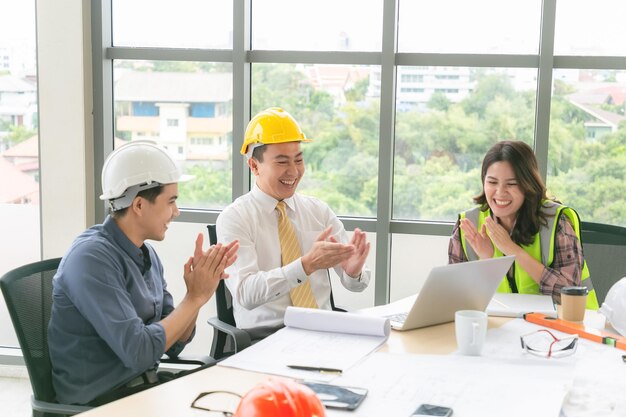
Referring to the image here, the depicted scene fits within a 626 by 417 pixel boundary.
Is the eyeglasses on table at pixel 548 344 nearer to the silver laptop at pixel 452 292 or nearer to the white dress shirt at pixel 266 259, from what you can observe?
the silver laptop at pixel 452 292

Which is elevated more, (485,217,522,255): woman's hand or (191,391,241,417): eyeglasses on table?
(485,217,522,255): woman's hand

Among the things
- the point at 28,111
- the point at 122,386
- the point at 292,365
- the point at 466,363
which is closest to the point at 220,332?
the point at 122,386

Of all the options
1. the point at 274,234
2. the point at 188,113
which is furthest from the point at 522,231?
the point at 188,113

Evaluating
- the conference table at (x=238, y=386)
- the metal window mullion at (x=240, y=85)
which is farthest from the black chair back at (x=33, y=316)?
the metal window mullion at (x=240, y=85)

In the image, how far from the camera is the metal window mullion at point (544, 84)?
3.80 meters

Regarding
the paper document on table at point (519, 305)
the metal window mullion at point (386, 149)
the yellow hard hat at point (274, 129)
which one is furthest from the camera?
the metal window mullion at point (386, 149)

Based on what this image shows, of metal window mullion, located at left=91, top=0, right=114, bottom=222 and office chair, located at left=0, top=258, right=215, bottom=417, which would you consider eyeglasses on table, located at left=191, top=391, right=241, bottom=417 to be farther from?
metal window mullion, located at left=91, top=0, right=114, bottom=222

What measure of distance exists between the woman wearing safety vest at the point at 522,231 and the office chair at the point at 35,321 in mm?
1542

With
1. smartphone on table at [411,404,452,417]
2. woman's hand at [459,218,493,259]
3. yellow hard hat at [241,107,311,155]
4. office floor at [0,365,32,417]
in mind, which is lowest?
office floor at [0,365,32,417]

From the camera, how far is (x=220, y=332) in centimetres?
280

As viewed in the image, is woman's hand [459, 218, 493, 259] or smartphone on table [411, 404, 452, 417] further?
woman's hand [459, 218, 493, 259]

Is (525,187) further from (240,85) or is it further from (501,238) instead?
(240,85)

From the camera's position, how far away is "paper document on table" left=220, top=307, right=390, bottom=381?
6.43 ft

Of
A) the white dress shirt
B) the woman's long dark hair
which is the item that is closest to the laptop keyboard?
the white dress shirt
